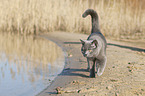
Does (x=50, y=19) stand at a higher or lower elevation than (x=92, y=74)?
higher

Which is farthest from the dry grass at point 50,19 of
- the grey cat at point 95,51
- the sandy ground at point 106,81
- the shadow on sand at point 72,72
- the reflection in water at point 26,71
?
the grey cat at point 95,51

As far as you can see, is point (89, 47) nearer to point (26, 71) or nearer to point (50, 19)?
point (26, 71)

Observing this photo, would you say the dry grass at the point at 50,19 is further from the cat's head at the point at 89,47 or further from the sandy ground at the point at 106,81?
the cat's head at the point at 89,47

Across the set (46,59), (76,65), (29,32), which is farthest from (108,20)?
(76,65)

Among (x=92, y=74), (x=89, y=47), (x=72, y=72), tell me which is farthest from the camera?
(x=72, y=72)

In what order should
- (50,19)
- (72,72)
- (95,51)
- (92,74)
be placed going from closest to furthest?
(95,51) → (92,74) → (72,72) → (50,19)

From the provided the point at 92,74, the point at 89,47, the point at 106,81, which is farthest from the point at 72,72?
the point at 89,47

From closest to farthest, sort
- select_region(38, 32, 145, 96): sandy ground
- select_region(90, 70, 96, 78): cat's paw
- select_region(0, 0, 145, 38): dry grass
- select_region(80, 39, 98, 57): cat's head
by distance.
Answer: select_region(38, 32, 145, 96): sandy ground, select_region(80, 39, 98, 57): cat's head, select_region(90, 70, 96, 78): cat's paw, select_region(0, 0, 145, 38): dry grass

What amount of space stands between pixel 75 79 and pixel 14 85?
1220 mm

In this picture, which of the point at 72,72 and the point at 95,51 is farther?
the point at 72,72

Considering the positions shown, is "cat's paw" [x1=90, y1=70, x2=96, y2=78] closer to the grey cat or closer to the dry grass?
the grey cat

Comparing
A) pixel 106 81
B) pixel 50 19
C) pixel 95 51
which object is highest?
pixel 50 19

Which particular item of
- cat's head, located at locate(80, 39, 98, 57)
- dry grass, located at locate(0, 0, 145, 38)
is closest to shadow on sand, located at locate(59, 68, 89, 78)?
cat's head, located at locate(80, 39, 98, 57)

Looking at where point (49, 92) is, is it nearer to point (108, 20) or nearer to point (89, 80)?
point (89, 80)
